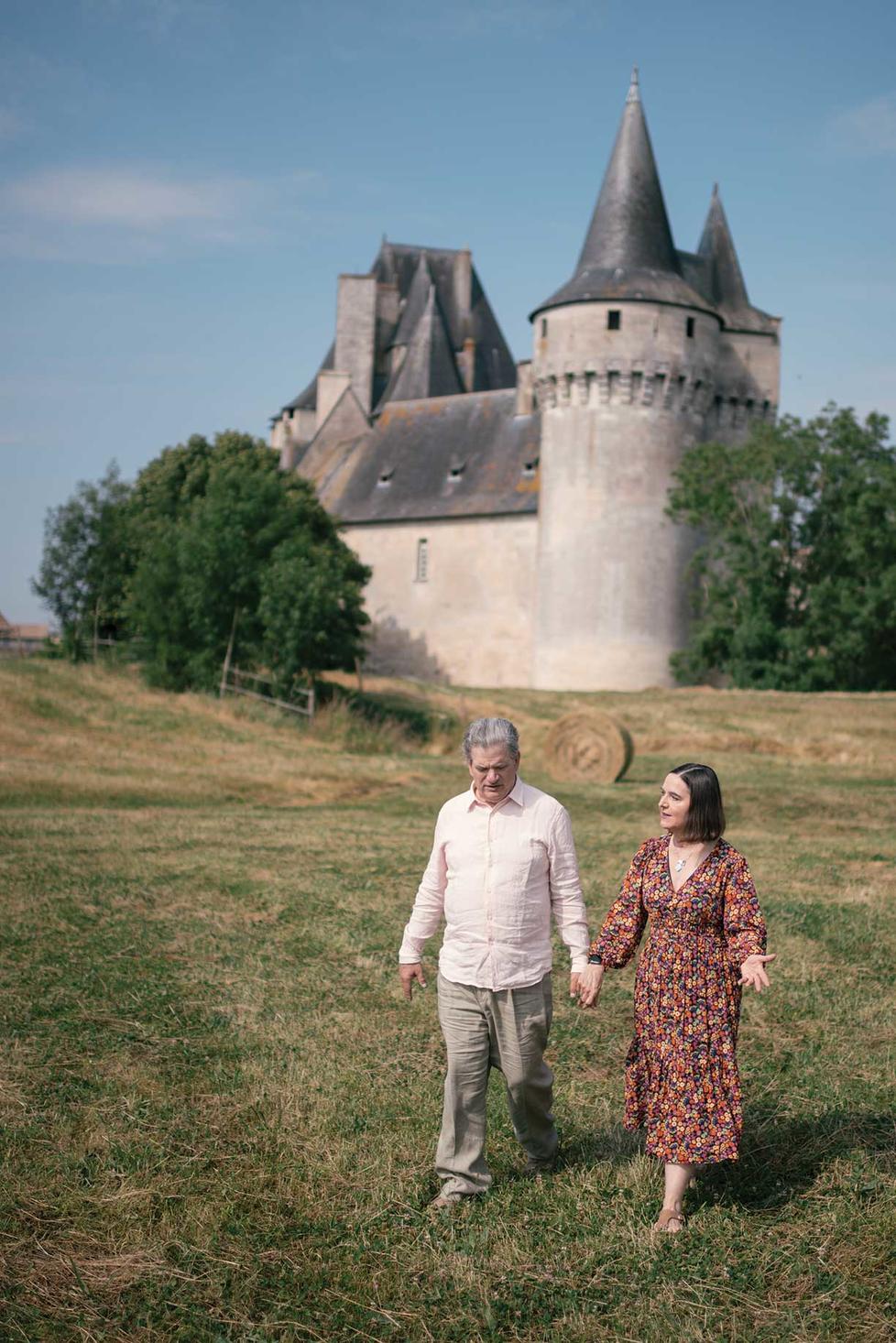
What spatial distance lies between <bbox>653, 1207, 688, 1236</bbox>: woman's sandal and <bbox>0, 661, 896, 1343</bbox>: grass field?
0.05m

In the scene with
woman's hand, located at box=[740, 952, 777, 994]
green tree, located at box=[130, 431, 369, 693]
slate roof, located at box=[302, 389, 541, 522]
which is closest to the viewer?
woman's hand, located at box=[740, 952, 777, 994]

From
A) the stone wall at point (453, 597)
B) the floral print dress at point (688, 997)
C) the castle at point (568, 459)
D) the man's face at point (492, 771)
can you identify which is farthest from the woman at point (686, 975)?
the stone wall at point (453, 597)

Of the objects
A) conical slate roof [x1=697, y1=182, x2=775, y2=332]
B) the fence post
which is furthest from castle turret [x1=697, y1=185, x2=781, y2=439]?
the fence post

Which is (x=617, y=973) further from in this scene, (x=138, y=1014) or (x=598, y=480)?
(x=598, y=480)

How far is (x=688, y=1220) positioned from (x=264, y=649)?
30.0 meters

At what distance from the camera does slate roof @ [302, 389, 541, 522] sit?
5253cm

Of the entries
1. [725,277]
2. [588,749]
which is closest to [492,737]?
[588,749]

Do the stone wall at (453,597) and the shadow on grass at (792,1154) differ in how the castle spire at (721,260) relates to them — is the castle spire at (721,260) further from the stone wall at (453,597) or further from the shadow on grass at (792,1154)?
the shadow on grass at (792,1154)

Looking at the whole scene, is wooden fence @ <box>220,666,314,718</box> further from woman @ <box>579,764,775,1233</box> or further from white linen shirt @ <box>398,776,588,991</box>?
woman @ <box>579,764,775,1233</box>

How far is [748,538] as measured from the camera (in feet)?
147

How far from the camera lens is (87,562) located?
51.5 metres

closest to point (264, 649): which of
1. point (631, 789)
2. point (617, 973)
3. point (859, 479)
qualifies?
point (631, 789)

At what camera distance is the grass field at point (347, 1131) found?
4652mm

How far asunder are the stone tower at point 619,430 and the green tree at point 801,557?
57.0 inches
